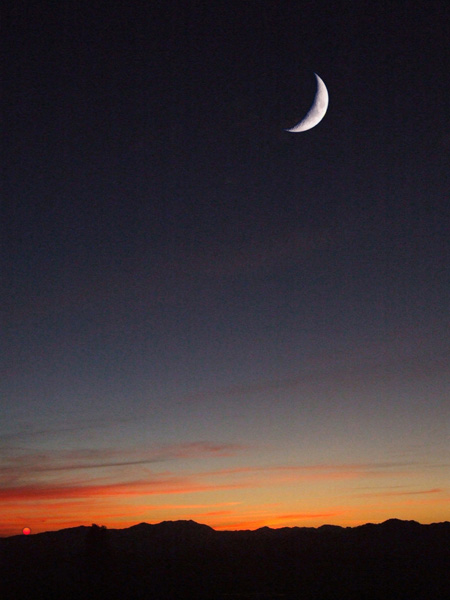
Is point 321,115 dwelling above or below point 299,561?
above

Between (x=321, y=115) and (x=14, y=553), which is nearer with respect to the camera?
(x=321, y=115)

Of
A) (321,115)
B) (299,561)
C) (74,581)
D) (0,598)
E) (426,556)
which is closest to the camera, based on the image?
(321,115)

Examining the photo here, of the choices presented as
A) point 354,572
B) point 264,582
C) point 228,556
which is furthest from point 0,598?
point 354,572

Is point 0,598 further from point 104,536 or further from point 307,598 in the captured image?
point 307,598

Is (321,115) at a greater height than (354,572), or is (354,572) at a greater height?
(321,115)

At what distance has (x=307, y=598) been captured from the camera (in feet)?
432

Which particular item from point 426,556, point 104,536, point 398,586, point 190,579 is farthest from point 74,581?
point 426,556

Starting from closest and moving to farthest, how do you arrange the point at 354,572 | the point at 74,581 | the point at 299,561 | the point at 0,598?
the point at 0,598, the point at 74,581, the point at 354,572, the point at 299,561

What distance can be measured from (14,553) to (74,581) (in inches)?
2472

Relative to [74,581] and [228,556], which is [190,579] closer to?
[74,581]

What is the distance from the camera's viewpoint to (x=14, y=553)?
7840 inches

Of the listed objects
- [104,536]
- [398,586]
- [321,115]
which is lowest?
[398,586]

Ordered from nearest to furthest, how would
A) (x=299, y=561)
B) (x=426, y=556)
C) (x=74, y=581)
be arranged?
(x=74, y=581)
(x=299, y=561)
(x=426, y=556)

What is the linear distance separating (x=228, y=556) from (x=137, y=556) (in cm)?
3011
